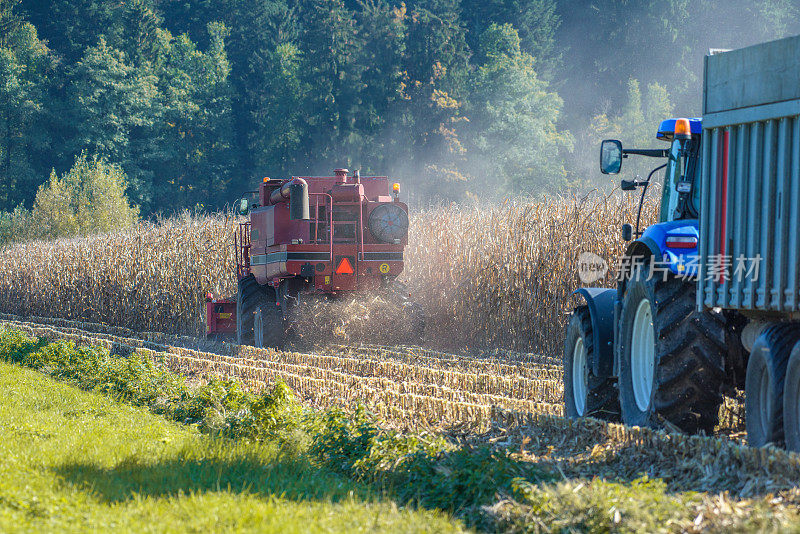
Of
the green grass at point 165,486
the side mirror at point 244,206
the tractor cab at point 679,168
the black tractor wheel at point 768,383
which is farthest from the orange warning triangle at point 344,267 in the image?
the black tractor wheel at point 768,383

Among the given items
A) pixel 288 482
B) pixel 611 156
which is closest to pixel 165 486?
pixel 288 482

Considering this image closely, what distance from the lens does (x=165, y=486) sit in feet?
19.8

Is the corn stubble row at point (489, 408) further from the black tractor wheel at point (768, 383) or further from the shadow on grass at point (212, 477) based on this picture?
the shadow on grass at point (212, 477)

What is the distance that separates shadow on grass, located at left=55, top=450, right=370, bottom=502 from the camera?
591 cm

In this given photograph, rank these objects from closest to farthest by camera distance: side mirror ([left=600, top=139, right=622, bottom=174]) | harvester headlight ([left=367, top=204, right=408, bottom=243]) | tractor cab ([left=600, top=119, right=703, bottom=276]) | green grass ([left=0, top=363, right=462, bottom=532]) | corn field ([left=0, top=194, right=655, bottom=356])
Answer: green grass ([left=0, top=363, right=462, bottom=532]) → tractor cab ([left=600, top=119, right=703, bottom=276]) → side mirror ([left=600, top=139, right=622, bottom=174]) → corn field ([left=0, top=194, right=655, bottom=356]) → harvester headlight ([left=367, top=204, right=408, bottom=243])

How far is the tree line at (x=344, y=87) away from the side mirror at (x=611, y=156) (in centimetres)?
4007

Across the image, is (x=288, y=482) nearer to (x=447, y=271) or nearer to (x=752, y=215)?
(x=752, y=215)

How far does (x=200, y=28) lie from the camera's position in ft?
220

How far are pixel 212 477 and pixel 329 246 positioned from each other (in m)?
8.90

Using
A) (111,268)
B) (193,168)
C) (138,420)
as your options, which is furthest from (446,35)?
(138,420)

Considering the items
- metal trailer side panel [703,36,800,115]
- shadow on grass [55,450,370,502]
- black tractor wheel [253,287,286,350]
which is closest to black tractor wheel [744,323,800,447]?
metal trailer side panel [703,36,800,115]

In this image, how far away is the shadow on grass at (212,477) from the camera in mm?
5910

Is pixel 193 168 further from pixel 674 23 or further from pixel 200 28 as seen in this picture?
pixel 674 23

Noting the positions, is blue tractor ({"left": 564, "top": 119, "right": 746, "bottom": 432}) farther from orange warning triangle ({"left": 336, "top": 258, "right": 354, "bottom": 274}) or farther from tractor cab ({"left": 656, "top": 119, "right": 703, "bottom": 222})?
orange warning triangle ({"left": 336, "top": 258, "right": 354, "bottom": 274})
